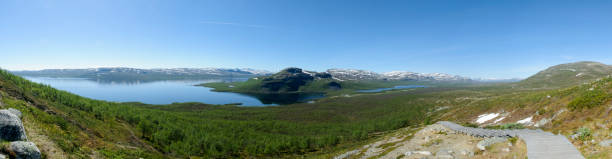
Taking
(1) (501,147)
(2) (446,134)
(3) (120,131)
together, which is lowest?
(3) (120,131)

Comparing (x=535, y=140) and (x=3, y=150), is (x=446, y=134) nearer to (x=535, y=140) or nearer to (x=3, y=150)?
(x=535, y=140)

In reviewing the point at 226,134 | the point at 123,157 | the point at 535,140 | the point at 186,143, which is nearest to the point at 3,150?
the point at 123,157

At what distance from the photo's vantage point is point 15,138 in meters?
13.3

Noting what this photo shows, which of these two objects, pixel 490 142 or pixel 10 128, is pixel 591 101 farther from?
pixel 10 128

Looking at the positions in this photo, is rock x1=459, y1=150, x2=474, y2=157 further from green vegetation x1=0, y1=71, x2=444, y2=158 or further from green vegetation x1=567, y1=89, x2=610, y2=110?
green vegetation x1=0, y1=71, x2=444, y2=158

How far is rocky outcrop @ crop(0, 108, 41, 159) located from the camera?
11736 mm

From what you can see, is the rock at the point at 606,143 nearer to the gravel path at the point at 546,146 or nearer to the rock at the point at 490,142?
the gravel path at the point at 546,146

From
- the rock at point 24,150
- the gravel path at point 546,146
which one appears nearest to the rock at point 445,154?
the gravel path at point 546,146

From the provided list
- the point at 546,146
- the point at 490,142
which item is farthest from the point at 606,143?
the point at 490,142

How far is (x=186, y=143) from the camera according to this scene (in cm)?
6962

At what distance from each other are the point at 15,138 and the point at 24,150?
261 centimetres

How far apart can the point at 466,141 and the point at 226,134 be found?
91.4 m

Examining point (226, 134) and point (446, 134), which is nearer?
point (446, 134)

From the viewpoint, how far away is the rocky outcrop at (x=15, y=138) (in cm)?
1174
